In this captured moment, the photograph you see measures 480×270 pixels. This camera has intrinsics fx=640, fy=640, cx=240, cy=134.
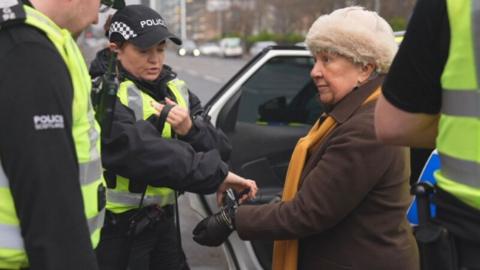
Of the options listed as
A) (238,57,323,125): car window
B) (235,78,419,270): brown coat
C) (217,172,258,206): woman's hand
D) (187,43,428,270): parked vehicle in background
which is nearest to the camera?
(235,78,419,270): brown coat

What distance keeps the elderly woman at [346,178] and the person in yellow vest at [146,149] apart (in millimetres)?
327

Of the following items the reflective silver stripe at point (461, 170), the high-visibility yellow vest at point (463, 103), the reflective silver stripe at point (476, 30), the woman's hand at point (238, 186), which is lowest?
the woman's hand at point (238, 186)

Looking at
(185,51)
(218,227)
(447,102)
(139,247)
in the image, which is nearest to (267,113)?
(185,51)

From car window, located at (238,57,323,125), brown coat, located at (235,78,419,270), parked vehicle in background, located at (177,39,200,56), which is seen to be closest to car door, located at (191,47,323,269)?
car window, located at (238,57,323,125)

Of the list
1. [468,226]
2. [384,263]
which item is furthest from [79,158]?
[384,263]

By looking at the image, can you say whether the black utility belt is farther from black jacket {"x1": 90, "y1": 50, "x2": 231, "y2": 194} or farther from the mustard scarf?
the mustard scarf

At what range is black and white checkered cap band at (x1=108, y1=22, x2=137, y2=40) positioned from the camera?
2525 millimetres

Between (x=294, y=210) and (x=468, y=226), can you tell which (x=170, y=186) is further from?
(x=468, y=226)

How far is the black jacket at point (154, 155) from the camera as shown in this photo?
2.30 m

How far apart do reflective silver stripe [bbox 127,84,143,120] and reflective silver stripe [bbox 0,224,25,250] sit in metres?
1.03

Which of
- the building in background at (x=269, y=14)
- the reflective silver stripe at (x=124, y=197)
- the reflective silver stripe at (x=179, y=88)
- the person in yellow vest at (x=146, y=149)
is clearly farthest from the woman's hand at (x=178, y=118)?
the building in background at (x=269, y=14)

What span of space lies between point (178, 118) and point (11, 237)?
105 centimetres

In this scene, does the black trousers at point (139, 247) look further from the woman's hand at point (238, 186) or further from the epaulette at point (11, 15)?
the epaulette at point (11, 15)

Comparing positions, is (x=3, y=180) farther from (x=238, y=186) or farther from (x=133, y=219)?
(x=238, y=186)
